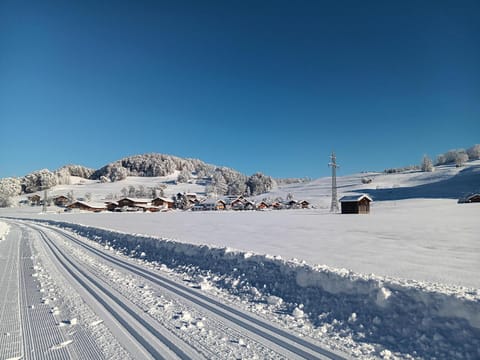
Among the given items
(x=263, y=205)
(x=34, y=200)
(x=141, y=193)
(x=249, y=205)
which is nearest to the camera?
(x=249, y=205)

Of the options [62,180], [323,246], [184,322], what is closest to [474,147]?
[323,246]

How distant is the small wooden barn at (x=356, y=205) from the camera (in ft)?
155

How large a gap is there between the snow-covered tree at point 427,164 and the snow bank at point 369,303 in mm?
138899

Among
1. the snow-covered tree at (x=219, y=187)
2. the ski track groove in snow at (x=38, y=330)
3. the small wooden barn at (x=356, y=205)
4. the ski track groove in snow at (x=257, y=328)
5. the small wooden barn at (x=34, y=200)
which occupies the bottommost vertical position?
the ski track groove in snow at (x=257, y=328)

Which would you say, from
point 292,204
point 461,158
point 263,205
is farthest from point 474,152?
point 263,205

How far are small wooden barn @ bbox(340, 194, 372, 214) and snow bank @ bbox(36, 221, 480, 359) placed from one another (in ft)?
Result: 139

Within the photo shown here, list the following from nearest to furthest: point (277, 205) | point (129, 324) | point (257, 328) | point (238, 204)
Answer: point (257, 328)
point (129, 324)
point (238, 204)
point (277, 205)

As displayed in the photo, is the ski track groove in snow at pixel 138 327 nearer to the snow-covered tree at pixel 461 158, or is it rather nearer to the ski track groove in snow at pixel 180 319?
the ski track groove in snow at pixel 180 319

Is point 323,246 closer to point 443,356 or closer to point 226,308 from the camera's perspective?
point 226,308

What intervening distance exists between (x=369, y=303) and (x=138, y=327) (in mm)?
4137

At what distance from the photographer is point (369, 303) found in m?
5.41

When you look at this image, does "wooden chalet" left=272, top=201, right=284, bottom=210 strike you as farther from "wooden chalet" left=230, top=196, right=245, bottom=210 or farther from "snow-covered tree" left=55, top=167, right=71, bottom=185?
"snow-covered tree" left=55, top=167, right=71, bottom=185

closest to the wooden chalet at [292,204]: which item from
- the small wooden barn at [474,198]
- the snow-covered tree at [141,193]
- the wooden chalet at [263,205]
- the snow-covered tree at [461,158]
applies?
the wooden chalet at [263,205]

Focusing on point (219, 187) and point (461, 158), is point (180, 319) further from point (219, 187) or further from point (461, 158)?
point (219, 187)
